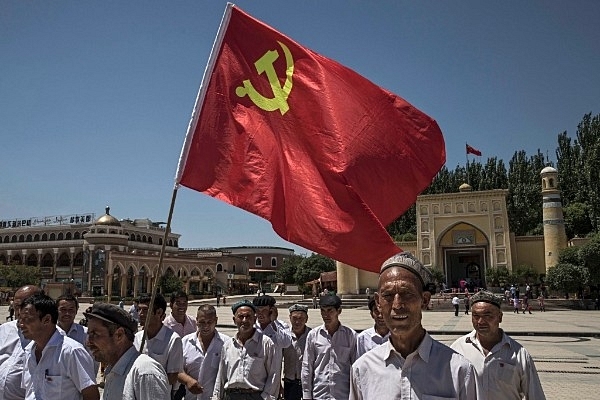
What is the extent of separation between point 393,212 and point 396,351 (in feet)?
7.70

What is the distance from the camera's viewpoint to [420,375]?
216cm

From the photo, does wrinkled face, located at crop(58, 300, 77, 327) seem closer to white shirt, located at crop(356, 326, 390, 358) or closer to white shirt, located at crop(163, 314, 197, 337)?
white shirt, located at crop(163, 314, 197, 337)

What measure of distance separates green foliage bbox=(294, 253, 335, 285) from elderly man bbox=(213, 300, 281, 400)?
58.3 m

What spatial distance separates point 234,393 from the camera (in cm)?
511

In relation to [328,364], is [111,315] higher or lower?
higher

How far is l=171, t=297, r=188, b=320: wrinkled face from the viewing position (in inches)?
285

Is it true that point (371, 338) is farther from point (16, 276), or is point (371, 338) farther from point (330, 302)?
point (16, 276)

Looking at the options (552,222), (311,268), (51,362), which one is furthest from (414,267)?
(311,268)

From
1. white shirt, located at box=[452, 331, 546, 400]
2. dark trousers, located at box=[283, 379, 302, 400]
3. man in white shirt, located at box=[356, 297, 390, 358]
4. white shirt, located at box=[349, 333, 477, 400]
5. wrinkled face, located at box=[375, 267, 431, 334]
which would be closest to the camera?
white shirt, located at box=[349, 333, 477, 400]

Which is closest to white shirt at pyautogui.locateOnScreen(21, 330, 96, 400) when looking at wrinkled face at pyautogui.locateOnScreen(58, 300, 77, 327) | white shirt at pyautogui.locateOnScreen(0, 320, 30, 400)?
white shirt at pyautogui.locateOnScreen(0, 320, 30, 400)

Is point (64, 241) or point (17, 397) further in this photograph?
point (64, 241)

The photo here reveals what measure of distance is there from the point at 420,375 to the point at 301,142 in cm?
302

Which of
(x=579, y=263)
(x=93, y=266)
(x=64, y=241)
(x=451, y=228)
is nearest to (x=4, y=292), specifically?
(x=93, y=266)

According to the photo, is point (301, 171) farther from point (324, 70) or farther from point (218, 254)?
point (218, 254)
